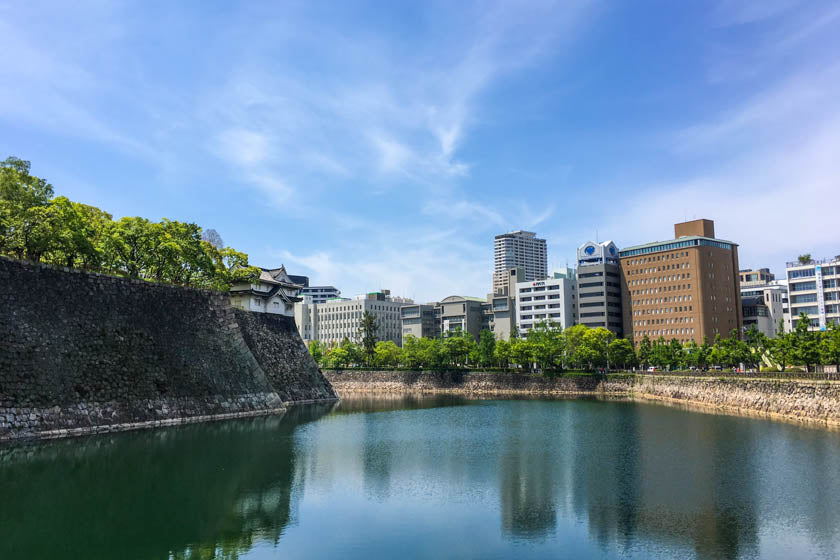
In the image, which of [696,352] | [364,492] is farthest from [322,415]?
[696,352]

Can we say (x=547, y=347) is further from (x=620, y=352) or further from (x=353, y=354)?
(x=353, y=354)

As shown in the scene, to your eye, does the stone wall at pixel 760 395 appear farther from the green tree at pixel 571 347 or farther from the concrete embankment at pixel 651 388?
the green tree at pixel 571 347

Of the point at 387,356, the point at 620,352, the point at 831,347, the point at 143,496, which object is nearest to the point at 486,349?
the point at 387,356

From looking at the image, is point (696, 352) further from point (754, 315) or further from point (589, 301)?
point (754, 315)

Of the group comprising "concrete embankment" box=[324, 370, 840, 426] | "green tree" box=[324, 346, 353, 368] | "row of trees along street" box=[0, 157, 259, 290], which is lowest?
"concrete embankment" box=[324, 370, 840, 426]

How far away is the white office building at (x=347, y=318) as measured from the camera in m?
159

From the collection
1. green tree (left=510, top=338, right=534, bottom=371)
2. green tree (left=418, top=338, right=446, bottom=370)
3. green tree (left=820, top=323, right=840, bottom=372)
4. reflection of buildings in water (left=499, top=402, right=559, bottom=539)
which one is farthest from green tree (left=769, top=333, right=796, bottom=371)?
green tree (left=418, top=338, right=446, bottom=370)

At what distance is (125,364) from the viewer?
41000mm

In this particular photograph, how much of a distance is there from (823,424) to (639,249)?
78.7 metres

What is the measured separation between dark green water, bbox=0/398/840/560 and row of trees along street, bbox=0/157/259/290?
14.8 meters

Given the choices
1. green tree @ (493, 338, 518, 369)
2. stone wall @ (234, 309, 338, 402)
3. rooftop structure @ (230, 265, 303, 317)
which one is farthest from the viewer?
green tree @ (493, 338, 518, 369)

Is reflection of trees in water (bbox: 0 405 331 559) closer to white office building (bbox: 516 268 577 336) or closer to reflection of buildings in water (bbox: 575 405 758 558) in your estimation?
reflection of buildings in water (bbox: 575 405 758 558)

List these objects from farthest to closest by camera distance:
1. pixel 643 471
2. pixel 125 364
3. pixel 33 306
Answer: pixel 125 364, pixel 33 306, pixel 643 471

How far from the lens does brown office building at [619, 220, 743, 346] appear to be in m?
109
